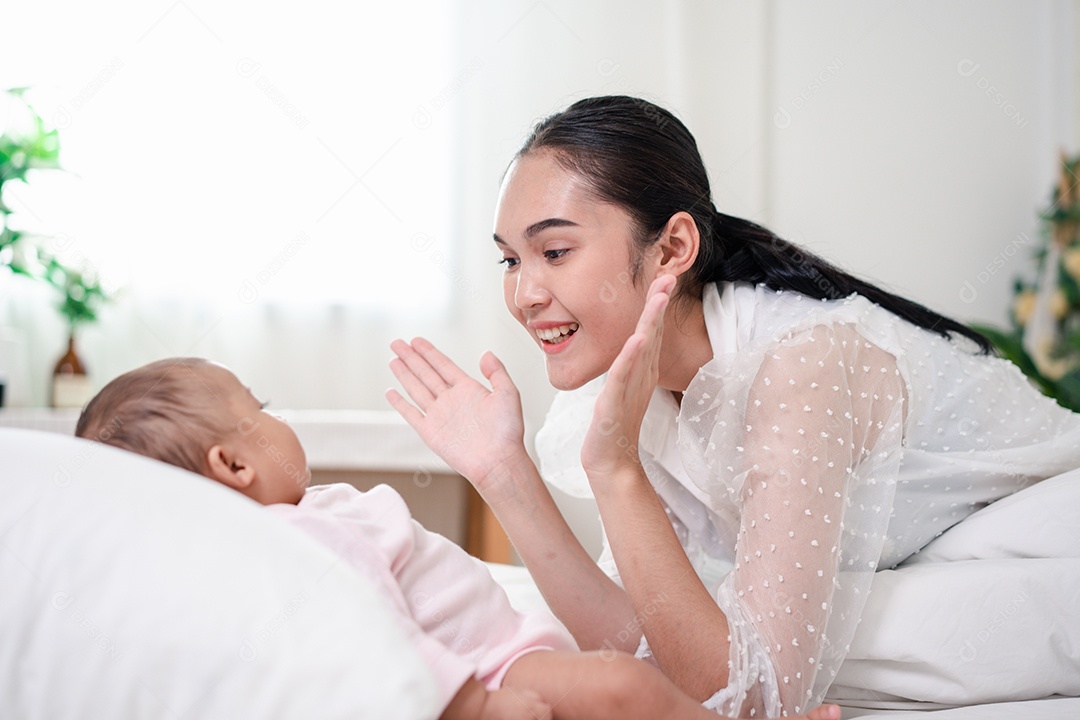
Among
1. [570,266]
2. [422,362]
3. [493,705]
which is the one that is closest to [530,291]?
[570,266]

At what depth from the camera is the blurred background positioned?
2.37 metres

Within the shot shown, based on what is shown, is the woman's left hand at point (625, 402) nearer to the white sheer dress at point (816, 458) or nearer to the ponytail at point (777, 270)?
the white sheer dress at point (816, 458)

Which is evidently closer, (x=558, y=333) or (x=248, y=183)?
(x=558, y=333)

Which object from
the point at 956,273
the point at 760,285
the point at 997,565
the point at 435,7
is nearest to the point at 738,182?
the point at 956,273

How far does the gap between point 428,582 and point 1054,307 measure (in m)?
2.30

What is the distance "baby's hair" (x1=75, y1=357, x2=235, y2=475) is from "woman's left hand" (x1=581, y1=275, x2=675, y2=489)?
37cm

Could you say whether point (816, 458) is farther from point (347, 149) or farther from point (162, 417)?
point (347, 149)

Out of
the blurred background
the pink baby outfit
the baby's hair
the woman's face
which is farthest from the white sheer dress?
the blurred background

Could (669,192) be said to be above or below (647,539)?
above

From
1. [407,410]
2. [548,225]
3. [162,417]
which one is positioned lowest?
[407,410]

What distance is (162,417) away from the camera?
0.84 meters

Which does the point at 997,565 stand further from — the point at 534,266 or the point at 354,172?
the point at 354,172

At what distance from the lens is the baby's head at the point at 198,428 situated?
84 centimetres

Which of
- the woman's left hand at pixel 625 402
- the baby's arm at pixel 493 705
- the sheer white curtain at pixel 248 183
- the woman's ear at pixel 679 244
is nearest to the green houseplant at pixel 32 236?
the sheer white curtain at pixel 248 183
